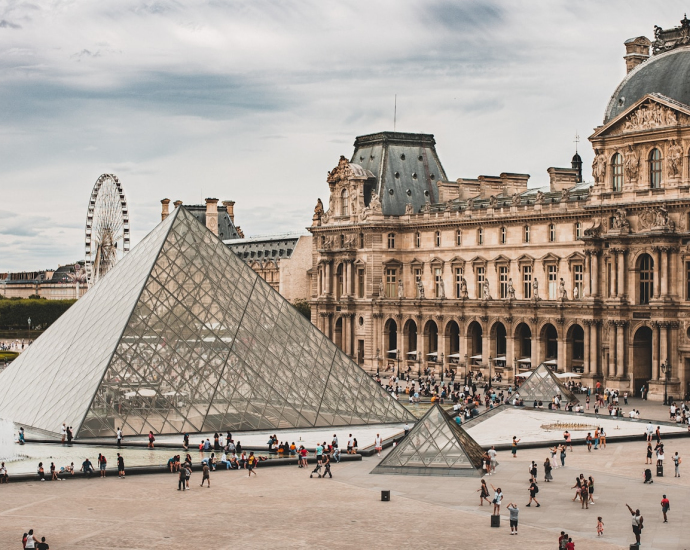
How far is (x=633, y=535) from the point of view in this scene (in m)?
30.2

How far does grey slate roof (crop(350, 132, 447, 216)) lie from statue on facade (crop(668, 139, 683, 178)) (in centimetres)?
2813

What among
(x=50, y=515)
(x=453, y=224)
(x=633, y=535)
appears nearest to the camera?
(x=633, y=535)

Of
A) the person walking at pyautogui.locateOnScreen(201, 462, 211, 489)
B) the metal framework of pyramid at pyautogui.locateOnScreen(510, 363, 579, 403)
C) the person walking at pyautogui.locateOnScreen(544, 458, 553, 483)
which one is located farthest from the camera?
the metal framework of pyramid at pyautogui.locateOnScreen(510, 363, 579, 403)

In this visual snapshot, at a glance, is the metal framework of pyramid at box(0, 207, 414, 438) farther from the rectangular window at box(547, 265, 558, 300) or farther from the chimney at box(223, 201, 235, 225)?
the chimney at box(223, 201, 235, 225)

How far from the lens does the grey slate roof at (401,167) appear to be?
292 feet

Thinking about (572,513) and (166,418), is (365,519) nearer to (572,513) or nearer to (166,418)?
(572,513)

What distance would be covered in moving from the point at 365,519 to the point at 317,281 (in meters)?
60.7

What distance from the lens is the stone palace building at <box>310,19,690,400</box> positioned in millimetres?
63750

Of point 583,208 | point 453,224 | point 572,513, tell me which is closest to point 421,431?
point 572,513

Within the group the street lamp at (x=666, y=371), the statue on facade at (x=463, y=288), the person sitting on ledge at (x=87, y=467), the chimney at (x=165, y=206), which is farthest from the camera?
the chimney at (x=165, y=206)

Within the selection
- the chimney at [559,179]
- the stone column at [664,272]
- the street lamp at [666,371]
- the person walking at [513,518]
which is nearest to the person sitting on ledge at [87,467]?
the person walking at [513,518]

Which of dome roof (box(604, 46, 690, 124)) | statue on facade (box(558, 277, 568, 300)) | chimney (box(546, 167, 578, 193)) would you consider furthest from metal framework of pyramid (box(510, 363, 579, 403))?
chimney (box(546, 167, 578, 193))

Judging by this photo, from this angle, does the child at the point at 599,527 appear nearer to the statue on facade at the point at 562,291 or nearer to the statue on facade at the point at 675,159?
the statue on facade at the point at 675,159

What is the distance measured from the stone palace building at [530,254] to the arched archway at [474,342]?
148mm
